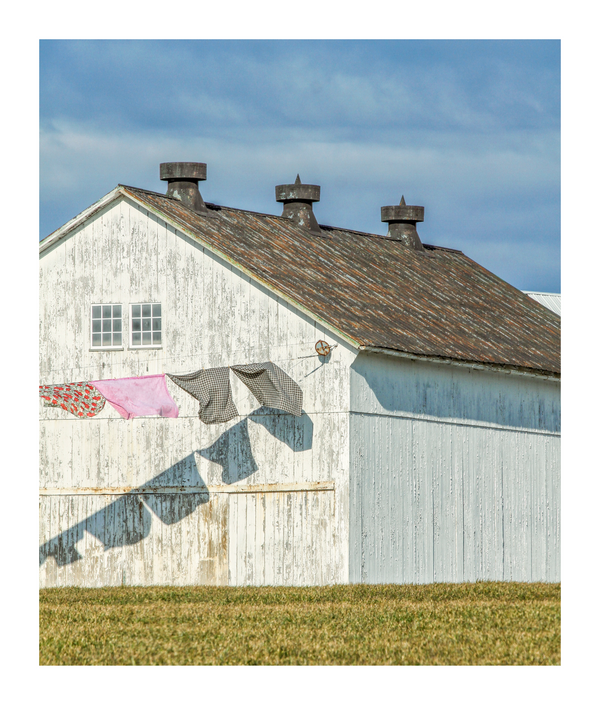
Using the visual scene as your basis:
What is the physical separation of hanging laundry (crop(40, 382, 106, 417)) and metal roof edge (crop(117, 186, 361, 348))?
131 inches

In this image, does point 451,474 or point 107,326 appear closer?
point 451,474

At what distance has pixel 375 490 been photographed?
1989cm

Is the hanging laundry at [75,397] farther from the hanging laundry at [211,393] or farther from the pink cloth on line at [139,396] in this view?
the hanging laundry at [211,393]

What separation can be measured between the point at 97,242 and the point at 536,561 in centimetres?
1086

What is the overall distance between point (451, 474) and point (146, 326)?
6.33 metres

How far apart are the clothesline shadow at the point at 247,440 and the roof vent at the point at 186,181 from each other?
5.70 metres

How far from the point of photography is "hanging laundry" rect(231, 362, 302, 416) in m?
19.1

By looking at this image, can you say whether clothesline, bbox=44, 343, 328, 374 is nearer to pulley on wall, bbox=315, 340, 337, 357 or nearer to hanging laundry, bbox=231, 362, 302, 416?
pulley on wall, bbox=315, 340, 337, 357

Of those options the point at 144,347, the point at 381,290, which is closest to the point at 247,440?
the point at 144,347

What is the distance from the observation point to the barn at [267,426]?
19.7 meters

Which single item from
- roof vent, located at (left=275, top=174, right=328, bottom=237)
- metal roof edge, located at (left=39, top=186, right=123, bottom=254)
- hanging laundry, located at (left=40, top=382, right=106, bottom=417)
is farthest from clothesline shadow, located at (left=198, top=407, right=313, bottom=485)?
roof vent, located at (left=275, top=174, right=328, bottom=237)

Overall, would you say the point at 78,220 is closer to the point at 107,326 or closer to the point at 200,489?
the point at 107,326

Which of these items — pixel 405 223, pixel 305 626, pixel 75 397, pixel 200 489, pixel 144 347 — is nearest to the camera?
pixel 305 626

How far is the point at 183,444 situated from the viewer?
2088 cm
